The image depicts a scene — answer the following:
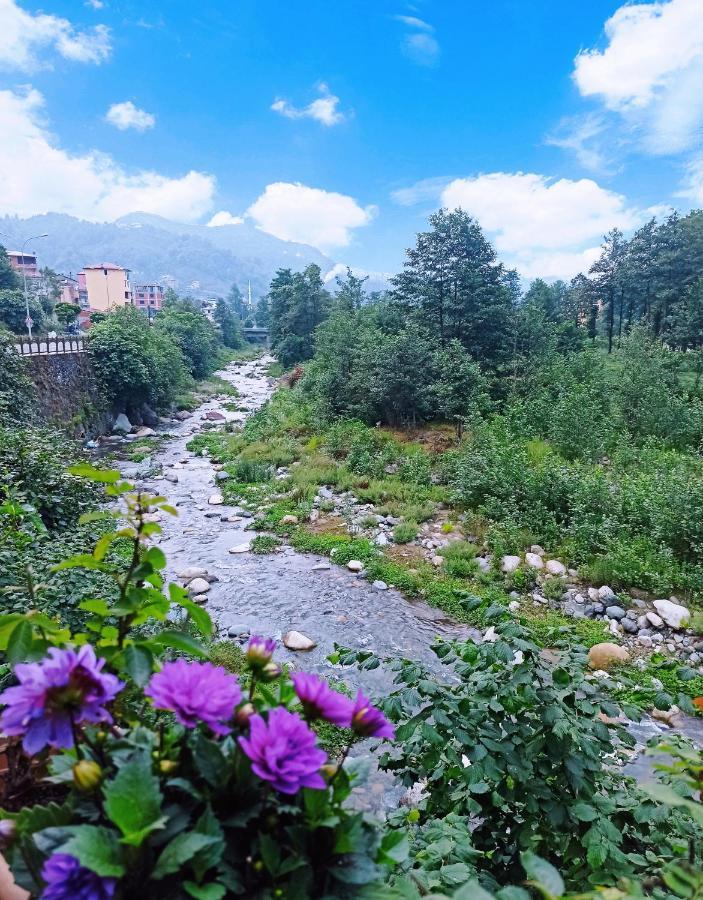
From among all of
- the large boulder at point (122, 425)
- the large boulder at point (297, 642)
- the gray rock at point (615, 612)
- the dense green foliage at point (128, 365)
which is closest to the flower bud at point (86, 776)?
the large boulder at point (297, 642)

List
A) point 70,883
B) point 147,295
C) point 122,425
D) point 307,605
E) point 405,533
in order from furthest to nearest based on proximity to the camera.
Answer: point 147,295 < point 122,425 < point 405,533 < point 307,605 < point 70,883

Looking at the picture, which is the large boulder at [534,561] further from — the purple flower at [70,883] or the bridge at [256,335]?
the bridge at [256,335]

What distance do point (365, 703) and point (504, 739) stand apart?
0.98 m

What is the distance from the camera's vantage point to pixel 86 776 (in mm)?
676

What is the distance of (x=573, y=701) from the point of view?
1554mm

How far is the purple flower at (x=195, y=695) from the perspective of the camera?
2.33 feet

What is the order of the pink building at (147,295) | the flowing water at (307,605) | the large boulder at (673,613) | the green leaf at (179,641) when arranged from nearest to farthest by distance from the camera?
1. the green leaf at (179,641)
2. the flowing water at (307,605)
3. the large boulder at (673,613)
4. the pink building at (147,295)

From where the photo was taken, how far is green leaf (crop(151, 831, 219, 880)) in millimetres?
594

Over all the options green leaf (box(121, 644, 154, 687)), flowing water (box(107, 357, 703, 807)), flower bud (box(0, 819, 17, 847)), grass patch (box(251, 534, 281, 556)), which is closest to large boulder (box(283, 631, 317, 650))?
flowing water (box(107, 357, 703, 807))

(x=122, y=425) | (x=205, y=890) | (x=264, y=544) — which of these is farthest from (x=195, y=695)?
(x=122, y=425)

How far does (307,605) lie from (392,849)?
560 centimetres

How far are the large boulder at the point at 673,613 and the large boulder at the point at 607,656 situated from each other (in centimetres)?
76

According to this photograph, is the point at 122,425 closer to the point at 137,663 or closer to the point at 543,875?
the point at 137,663

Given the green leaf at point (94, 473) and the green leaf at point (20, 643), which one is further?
the green leaf at point (94, 473)
